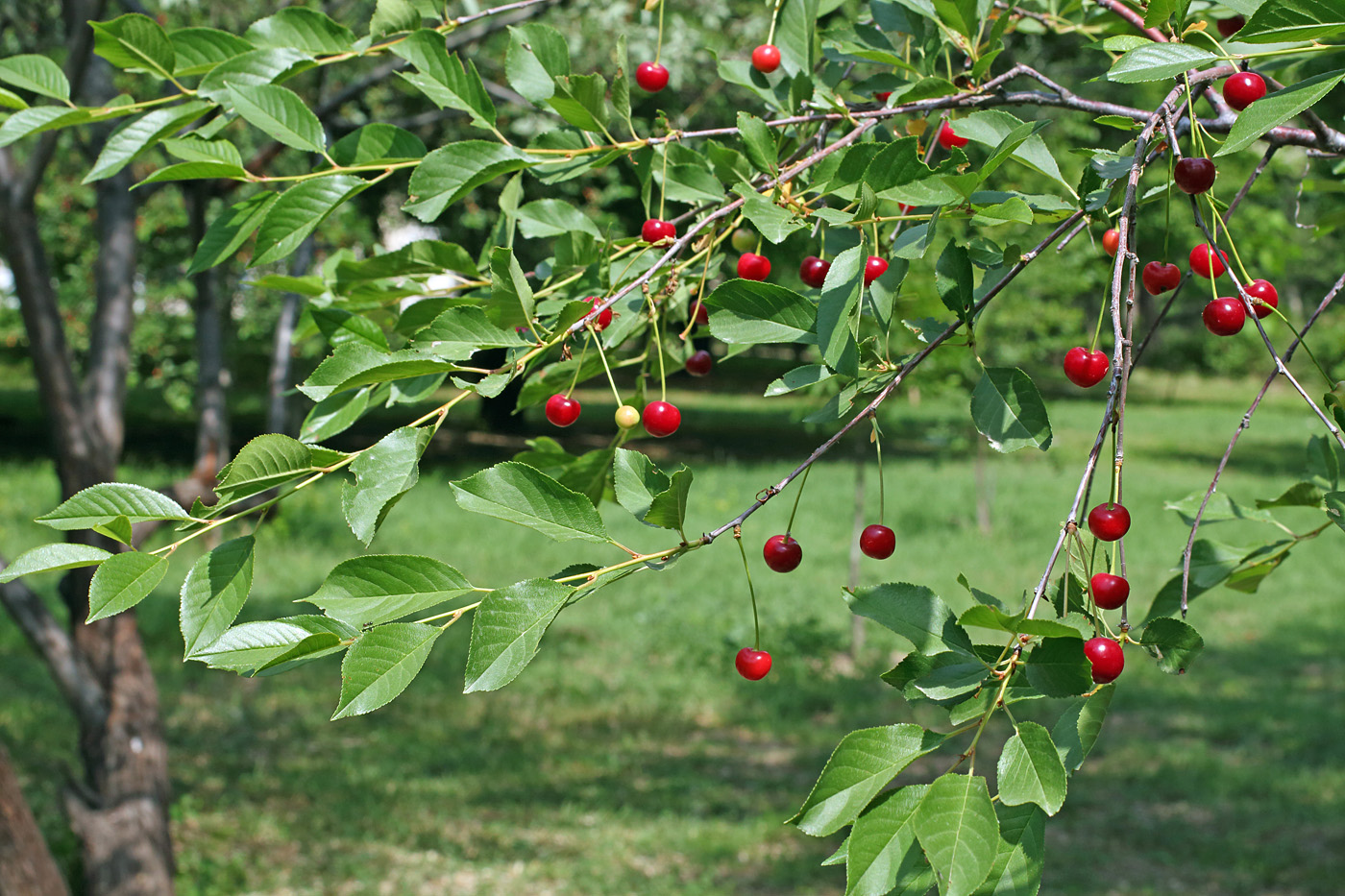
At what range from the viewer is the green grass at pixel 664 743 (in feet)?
13.0

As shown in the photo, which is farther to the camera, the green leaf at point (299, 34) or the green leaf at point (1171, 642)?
the green leaf at point (299, 34)

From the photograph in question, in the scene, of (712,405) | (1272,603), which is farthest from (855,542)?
(712,405)

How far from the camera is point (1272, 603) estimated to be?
7805mm

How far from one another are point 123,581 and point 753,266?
737 millimetres

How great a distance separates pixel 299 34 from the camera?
3.63 feet

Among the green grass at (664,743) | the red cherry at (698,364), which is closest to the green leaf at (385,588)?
the red cherry at (698,364)

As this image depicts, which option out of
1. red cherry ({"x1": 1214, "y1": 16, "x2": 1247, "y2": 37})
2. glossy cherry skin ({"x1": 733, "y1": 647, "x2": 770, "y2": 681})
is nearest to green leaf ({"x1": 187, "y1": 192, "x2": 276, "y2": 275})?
glossy cherry skin ({"x1": 733, "y1": 647, "x2": 770, "y2": 681})

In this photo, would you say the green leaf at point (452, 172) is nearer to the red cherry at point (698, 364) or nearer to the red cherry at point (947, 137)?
the red cherry at point (698, 364)

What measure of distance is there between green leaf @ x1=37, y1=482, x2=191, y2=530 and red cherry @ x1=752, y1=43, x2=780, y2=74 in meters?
0.84

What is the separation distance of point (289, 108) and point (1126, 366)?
0.80m

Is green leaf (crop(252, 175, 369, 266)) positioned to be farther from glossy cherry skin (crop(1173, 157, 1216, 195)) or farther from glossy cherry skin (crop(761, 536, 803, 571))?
glossy cherry skin (crop(1173, 157, 1216, 195))

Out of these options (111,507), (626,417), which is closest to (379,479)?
(111,507)

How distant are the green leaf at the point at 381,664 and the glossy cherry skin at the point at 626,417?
1.24 ft

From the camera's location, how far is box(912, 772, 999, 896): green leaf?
650 millimetres
